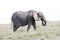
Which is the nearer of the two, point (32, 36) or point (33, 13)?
point (32, 36)

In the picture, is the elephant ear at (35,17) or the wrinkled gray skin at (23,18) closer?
the elephant ear at (35,17)

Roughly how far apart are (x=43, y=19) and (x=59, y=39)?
4.65m

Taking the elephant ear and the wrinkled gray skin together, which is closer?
the elephant ear

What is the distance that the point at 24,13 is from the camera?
18.3 m

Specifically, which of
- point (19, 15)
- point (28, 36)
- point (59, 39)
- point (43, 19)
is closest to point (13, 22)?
point (19, 15)

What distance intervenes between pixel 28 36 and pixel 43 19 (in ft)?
13.1

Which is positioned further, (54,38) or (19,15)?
(19,15)

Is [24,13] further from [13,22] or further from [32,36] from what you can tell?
[32,36]

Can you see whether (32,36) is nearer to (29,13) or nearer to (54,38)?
(54,38)

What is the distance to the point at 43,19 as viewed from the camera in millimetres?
18328

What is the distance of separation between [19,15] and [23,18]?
0.34 m

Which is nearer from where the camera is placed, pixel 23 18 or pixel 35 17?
pixel 35 17

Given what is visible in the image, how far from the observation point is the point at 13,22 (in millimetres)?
18406

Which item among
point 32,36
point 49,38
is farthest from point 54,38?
point 32,36
